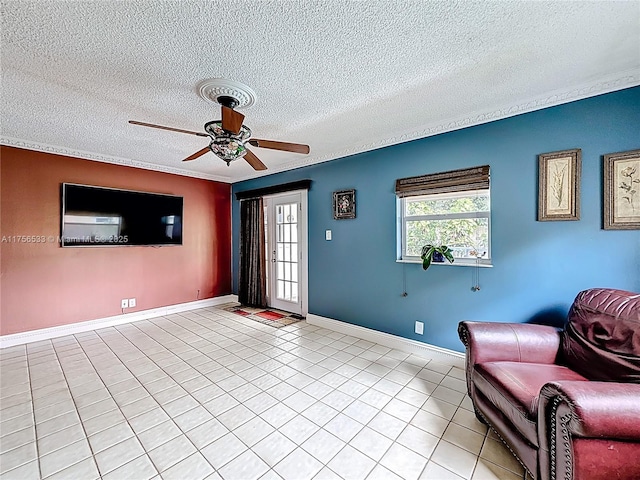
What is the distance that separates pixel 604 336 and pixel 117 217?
17.2 ft

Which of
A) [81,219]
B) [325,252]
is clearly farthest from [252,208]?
[81,219]

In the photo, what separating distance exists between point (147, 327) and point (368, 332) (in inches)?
121

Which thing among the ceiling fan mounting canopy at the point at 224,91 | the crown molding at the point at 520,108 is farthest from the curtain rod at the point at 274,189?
the ceiling fan mounting canopy at the point at 224,91

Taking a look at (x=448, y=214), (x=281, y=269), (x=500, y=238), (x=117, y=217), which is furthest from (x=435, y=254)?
(x=117, y=217)

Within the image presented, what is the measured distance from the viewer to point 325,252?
3.94m

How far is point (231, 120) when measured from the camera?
1.95 m

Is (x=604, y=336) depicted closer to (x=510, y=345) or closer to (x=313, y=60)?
(x=510, y=345)

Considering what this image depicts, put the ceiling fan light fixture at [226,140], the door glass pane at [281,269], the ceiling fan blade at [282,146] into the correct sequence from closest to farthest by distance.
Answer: the ceiling fan light fixture at [226,140], the ceiling fan blade at [282,146], the door glass pane at [281,269]

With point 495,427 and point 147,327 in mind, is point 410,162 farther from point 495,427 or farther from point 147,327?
point 147,327

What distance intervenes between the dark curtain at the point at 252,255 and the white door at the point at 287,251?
116 millimetres

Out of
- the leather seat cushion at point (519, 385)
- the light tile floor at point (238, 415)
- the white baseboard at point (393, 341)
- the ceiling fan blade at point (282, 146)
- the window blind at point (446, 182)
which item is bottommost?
the light tile floor at point (238, 415)

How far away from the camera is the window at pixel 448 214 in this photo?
266cm

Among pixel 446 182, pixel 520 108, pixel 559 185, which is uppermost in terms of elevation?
pixel 520 108

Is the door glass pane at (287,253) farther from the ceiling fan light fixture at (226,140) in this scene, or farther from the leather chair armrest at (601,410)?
the leather chair armrest at (601,410)
